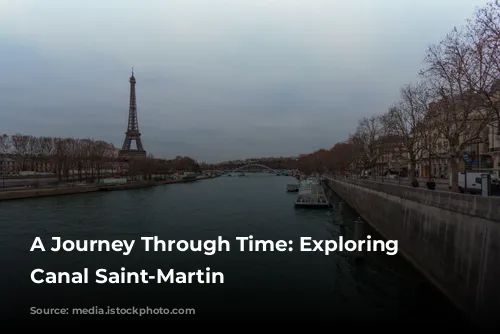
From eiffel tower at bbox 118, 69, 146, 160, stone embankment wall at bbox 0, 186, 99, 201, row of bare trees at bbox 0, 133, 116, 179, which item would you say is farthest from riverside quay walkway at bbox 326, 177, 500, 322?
eiffel tower at bbox 118, 69, 146, 160

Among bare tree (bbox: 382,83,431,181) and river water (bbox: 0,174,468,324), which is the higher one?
bare tree (bbox: 382,83,431,181)

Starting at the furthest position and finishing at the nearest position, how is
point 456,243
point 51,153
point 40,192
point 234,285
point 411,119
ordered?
1. point 51,153
2. point 40,192
3. point 411,119
4. point 234,285
5. point 456,243

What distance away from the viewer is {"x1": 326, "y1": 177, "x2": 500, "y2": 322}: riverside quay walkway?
772 cm

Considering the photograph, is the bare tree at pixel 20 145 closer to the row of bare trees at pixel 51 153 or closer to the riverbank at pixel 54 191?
the row of bare trees at pixel 51 153

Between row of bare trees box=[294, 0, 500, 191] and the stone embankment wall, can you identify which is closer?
row of bare trees box=[294, 0, 500, 191]

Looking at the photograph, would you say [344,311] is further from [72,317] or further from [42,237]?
[42,237]

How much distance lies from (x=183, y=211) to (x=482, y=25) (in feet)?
74.9

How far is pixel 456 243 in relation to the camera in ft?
30.9

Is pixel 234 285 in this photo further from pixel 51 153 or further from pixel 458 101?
pixel 51 153

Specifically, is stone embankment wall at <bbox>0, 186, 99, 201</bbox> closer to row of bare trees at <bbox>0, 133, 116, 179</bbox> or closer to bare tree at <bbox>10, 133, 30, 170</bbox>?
row of bare trees at <bbox>0, 133, 116, 179</bbox>

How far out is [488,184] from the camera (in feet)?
35.3

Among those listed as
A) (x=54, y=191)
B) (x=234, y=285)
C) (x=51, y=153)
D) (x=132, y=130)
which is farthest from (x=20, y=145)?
(x=234, y=285)

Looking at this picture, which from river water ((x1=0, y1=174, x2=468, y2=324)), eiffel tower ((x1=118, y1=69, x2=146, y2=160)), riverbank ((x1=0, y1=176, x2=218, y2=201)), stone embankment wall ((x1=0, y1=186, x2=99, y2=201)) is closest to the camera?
river water ((x1=0, y1=174, x2=468, y2=324))

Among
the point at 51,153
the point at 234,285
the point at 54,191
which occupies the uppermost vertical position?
the point at 51,153
